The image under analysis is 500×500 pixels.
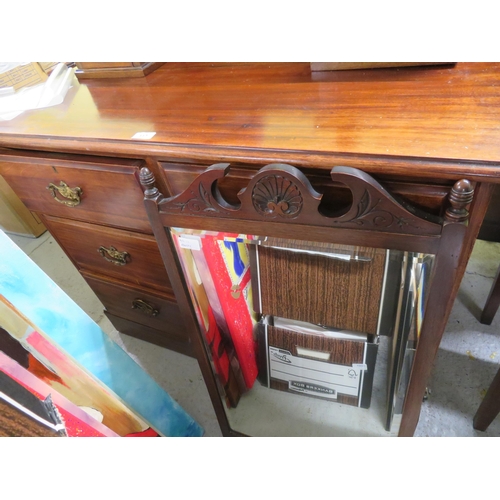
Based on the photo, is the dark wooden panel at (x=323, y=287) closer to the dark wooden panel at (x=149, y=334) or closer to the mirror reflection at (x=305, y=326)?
the mirror reflection at (x=305, y=326)

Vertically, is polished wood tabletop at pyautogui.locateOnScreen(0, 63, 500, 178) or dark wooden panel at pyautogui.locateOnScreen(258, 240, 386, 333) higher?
polished wood tabletop at pyautogui.locateOnScreen(0, 63, 500, 178)

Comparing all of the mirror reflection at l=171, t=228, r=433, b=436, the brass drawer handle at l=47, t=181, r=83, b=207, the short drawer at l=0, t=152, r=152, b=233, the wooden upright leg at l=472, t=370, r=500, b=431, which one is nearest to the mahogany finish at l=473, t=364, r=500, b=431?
the wooden upright leg at l=472, t=370, r=500, b=431

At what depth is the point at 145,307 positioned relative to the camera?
1.09 metres

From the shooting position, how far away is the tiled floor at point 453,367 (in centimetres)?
102

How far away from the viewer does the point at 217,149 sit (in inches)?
21.3

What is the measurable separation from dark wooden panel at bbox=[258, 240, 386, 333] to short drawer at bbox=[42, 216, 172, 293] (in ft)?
0.97

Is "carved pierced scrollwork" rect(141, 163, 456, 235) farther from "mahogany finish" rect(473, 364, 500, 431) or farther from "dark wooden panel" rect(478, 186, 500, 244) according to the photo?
"dark wooden panel" rect(478, 186, 500, 244)

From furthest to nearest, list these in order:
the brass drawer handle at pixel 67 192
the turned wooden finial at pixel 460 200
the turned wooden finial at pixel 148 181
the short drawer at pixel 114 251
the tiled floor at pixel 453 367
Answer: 1. the tiled floor at pixel 453 367
2. the short drawer at pixel 114 251
3. the brass drawer handle at pixel 67 192
4. the turned wooden finial at pixel 148 181
5. the turned wooden finial at pixel 460 200

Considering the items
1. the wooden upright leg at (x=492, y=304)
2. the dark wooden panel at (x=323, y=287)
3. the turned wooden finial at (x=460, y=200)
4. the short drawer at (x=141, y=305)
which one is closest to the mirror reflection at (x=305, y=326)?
the dark wooden panel at (x=323, y=287)

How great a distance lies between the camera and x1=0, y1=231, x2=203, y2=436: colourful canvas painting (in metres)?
0.58

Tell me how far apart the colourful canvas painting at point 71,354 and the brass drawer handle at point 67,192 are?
22 cm

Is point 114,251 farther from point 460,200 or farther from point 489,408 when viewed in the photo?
point 489,408

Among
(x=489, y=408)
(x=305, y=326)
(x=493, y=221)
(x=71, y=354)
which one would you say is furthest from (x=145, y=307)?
(x=493, y=221)

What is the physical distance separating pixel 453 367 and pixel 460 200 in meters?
0.91
